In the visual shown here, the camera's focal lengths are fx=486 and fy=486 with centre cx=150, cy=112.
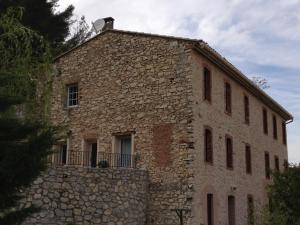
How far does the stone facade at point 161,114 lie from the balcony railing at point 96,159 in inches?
9.6

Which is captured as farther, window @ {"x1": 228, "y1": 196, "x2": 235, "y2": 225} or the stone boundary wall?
window @ {"x1": 228, "y1": 196, "x2": 235, "y2": 225}

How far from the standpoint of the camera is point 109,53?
20.7 m

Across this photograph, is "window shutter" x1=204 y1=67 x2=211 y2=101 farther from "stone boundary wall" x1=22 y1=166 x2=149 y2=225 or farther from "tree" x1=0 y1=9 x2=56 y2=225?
"tree" x1=0 y1=9 x2=56 y2=225

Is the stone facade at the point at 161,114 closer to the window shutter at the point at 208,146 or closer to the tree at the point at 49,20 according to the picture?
the window shutter at the point at 208,146

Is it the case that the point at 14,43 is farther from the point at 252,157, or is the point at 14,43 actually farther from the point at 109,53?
the point at 252,157

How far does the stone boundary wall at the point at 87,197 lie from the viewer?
14977 millimetres

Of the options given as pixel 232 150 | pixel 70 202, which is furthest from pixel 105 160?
pixel 232 150

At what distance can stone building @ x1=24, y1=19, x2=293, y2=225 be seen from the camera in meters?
17.7

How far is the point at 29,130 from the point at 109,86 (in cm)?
1193

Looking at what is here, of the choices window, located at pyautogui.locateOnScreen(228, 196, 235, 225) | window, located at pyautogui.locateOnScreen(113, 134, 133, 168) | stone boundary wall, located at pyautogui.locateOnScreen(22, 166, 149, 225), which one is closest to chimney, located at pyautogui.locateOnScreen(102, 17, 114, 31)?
window, located at pyautogui.locateOnScreen(113, 134, 133, 168)

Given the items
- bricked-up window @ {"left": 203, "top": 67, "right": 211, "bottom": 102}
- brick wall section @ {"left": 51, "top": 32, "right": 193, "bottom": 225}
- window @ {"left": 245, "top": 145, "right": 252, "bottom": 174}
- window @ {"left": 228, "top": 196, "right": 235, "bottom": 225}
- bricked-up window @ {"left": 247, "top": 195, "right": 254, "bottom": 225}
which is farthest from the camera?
window @ {"left": 245, "top": 145, "right": 252, "bottom": 174}

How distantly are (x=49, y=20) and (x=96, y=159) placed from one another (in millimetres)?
10416

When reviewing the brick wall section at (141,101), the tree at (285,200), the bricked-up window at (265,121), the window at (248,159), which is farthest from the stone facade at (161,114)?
the bricked-up window at (265,121)

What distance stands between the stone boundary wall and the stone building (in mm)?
69
